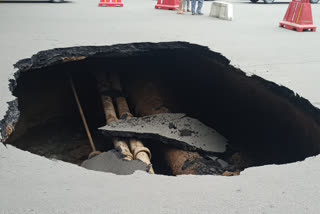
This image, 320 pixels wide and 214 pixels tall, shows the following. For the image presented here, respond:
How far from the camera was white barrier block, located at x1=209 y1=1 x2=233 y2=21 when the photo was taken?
654 centimetres

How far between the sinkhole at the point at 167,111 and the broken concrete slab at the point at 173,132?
0.01 meters

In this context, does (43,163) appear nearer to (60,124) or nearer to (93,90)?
(60,124)

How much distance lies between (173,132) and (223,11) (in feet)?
12.9

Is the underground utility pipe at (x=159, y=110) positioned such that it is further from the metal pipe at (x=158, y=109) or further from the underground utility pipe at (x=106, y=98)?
the underground utility pipe at (x=106, y=98)

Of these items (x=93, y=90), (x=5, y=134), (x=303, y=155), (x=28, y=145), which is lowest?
(x=28, y=145)

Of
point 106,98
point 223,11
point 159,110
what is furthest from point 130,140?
point 223,11

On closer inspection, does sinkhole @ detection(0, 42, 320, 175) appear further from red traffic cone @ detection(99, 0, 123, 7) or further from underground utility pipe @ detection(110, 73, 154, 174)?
red traffic cone @ detection(99, 0, 123, 7)

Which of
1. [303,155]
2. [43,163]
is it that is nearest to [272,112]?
[303,155]

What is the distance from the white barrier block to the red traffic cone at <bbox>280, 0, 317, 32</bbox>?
1147 millimetres

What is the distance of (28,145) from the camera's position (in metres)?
4.61

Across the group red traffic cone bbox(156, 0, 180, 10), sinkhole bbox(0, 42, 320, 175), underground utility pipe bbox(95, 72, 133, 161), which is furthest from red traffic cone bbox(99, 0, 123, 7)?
underground utility pipe bbox(95, 72, 133, 161)

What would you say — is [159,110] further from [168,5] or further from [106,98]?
[168,5]

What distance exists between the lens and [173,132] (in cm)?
371

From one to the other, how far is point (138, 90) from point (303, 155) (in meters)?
3.26
